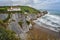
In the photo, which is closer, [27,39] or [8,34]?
[8,34]

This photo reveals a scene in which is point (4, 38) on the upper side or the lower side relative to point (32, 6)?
upper

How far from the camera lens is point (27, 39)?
7.26 metres

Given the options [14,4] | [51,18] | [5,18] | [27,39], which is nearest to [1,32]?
[5,18]

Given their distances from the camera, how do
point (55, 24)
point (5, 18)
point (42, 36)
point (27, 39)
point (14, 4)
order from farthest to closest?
point (55, 24), point (14, 4), point (42, 36), point (27, 39), point (5, 18)

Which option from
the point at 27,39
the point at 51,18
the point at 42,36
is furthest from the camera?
the point at 51,18

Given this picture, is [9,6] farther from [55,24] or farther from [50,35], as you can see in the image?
[55,24]

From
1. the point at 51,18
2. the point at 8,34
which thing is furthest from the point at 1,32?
the point at 51,18

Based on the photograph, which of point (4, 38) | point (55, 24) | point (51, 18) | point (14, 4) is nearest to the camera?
point (4, 38)

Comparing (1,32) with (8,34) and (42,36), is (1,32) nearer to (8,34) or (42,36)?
(8,34)

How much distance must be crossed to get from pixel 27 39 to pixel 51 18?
19.5 ft

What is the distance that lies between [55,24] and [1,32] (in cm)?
700

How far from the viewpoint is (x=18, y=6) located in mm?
9523

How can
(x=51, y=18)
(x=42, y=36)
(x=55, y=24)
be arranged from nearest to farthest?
(x=42, y=36) < (x=55, y=24) < (x=51, y=18)

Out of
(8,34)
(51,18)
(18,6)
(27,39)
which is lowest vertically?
(51,18)
